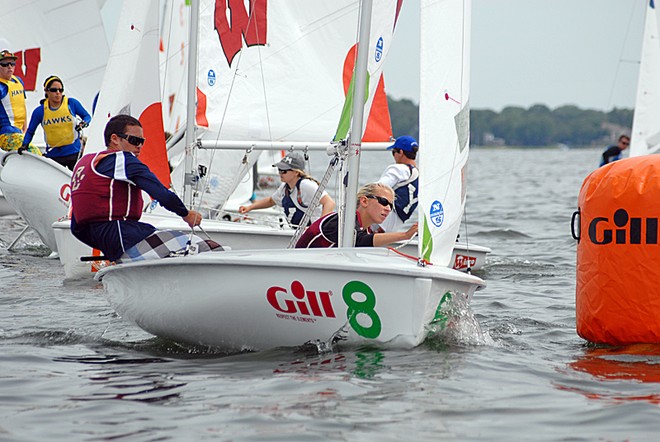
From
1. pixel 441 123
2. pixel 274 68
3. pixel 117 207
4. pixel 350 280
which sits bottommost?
pixel 350 280

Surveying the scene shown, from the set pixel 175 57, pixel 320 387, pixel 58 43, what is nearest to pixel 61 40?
pixel 58 43

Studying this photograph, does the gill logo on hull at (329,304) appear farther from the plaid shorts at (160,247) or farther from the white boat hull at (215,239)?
Answer: the white boat hull at (215,239)

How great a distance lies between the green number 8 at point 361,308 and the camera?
4805 mm

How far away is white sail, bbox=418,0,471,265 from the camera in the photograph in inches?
202

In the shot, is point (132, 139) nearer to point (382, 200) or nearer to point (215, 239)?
point (382, 200)

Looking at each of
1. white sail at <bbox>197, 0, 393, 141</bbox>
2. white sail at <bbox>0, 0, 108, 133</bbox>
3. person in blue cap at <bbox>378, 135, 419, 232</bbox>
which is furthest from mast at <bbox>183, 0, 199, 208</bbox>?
white sail at <bbox>0, 0, 108, 133</bbox>

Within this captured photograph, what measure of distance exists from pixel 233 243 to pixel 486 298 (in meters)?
1.96

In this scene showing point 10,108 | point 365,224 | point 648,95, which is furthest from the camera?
point 648,95

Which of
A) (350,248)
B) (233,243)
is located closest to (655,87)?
(233,243)

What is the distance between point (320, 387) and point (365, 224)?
1400 millimetres

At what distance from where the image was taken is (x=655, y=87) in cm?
1424

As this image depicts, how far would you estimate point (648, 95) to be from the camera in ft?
46.5

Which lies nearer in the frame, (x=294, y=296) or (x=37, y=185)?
(x=294, y=296)

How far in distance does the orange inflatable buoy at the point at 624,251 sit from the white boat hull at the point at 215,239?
235cm
